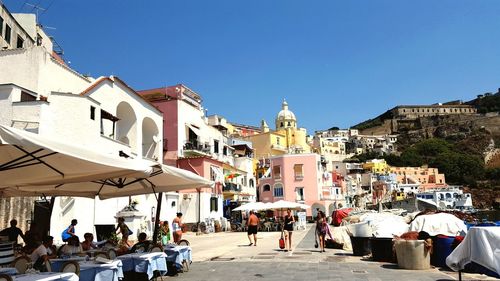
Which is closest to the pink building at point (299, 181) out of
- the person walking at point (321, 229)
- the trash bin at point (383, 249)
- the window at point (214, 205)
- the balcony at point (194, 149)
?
the balcony at point (194, 149)

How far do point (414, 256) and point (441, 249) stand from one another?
99cm

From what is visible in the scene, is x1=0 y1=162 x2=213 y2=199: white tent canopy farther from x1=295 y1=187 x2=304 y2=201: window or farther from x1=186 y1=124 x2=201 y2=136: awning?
x1=295 y1=187 x2=304 y2=201: window

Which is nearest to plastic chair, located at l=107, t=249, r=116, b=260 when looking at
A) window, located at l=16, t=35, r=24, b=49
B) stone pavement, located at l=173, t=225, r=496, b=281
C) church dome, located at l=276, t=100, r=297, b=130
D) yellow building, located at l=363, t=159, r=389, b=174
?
stone pavement, located at l=173, t=225, r=496, b=281

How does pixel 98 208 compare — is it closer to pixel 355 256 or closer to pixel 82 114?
pixel 82 114

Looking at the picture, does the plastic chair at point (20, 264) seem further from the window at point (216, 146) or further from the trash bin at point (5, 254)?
the window at point (216, 146)

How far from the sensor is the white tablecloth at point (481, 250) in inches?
317

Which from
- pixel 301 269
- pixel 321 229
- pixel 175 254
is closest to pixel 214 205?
pixel 321 229

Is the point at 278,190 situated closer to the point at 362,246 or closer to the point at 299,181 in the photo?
the point at 299,181

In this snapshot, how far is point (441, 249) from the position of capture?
1234 cm

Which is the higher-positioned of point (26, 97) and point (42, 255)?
point (26, 97)

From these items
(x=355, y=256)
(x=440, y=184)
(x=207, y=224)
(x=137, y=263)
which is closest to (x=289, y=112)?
(x=440, y=184)

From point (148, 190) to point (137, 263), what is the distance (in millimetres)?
2909

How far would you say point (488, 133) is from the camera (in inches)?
6481

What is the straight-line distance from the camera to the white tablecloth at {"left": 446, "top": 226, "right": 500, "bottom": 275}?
8062 mm
